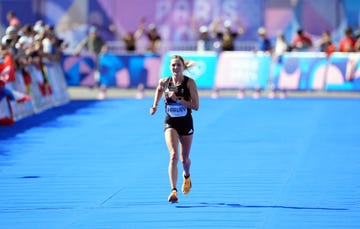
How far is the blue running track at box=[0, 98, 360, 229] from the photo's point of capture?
1150 cm

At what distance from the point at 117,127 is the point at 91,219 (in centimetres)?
1080

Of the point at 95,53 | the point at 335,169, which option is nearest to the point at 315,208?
the point at 335,169

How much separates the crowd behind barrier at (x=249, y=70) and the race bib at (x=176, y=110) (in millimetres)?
17372

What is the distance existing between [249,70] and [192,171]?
598 inches

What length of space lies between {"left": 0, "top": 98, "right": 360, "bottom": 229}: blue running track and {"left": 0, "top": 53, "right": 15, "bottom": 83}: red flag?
41.9 inches

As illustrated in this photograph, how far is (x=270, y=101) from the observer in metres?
29.0

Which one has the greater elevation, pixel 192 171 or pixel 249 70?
pixel 192 171

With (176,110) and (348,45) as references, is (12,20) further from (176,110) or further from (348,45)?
(176,110)

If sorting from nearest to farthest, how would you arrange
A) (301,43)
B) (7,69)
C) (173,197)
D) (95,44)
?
(173,197) → (7,69) → (301,43) → (95,44)

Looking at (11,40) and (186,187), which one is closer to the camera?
(186,187)

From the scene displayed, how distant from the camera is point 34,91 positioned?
25250 millimetres

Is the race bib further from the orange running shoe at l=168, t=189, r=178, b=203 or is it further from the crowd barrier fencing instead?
the crowd barrier fencing

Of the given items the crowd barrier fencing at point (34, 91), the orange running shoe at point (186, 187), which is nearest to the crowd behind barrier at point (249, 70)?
the crowd barrier fencing at point (34, 91)

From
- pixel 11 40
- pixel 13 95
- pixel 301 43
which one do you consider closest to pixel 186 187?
pixel 13 95
